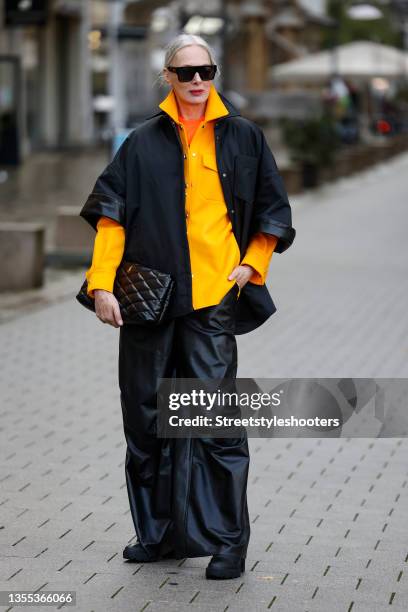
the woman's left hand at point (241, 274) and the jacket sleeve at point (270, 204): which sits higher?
the jacket sleeve at point (270, 204)

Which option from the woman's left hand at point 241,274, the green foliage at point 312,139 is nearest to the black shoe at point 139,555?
the woman's left hand at point 241,274

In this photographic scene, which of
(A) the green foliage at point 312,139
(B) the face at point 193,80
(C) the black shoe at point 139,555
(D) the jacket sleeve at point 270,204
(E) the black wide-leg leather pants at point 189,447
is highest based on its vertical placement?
(B) the face at point 193,80

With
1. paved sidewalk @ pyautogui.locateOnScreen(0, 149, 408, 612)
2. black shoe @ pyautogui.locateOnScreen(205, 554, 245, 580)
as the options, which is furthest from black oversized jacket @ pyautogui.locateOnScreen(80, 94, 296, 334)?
paved sidewalk @ pyautogui.locateOnScreen(0, 149, 408, 612)

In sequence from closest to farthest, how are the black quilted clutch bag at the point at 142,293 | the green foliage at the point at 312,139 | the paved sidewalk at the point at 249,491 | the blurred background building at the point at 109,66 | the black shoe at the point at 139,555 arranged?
the black quilted clutch bag at the point at 142,293 → the paved sidewalk at the point at 249,491 → the black shoe at the point at 139,555 → the green foliage at the point at 312,139 → the blurred background building at the point at 109,66

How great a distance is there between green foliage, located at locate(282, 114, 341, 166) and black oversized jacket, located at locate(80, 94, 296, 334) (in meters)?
22.7

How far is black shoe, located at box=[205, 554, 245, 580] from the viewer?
204 inches

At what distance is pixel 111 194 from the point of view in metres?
5.16

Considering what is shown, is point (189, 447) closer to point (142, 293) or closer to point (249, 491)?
point (142, 293)

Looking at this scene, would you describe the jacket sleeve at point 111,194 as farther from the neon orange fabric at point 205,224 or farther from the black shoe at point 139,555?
the black shoe at point 139,555

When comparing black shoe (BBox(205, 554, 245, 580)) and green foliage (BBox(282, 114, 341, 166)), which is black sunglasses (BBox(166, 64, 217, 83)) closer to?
black shoe (BBox(205, 554, 245, 580))

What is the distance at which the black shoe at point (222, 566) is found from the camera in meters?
5.19

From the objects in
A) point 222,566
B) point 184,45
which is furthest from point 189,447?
point 184,45

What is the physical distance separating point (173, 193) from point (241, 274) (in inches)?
13.7

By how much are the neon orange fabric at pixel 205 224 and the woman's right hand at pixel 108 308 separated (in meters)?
0.03
